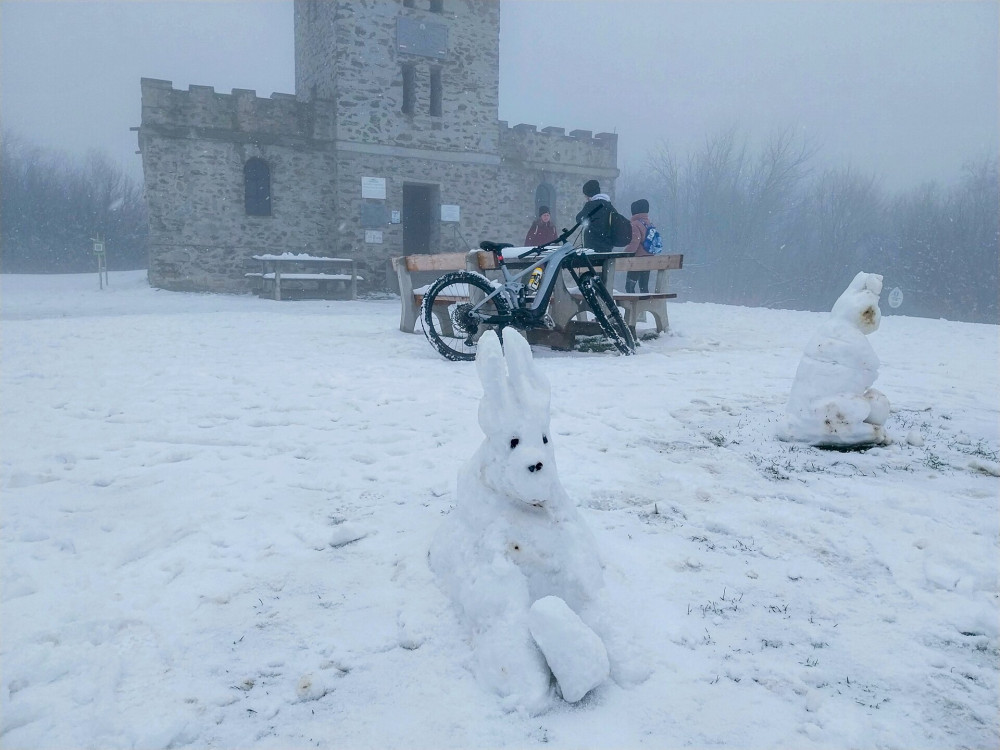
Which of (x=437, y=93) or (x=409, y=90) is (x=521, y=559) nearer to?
(x=409, y=90)

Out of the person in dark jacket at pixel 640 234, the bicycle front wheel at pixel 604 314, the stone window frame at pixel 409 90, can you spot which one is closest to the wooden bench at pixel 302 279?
the stone window frame at pixel 409 90

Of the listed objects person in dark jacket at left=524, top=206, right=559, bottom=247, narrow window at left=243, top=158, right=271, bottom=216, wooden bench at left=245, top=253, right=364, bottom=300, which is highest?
narrow window at left=243, top=158, right=271, bottom=216

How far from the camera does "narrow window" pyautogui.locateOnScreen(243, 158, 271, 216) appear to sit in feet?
51.9

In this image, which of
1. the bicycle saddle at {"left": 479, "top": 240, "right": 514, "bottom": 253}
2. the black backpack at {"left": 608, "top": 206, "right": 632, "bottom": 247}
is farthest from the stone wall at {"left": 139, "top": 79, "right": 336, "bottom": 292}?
the bicycle saddle at {"left": 479, "top": 240, "right": 514, "bottom": 253}

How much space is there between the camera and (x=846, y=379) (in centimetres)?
345

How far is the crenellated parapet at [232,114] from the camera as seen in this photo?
1462 cm

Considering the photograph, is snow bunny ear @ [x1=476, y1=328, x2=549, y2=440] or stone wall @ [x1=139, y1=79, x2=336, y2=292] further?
stone wall @ [x1=139, y1=79, x2=336, y2=292]

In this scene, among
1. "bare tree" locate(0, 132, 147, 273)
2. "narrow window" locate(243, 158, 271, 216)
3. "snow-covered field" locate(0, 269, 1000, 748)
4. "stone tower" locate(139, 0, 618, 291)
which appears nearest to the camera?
"snow-covered field" locate(0, 269, 1000, 748)

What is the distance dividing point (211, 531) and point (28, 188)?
3830cm

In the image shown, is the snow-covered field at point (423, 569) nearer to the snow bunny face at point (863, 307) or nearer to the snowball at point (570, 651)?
the snowball at point (570, 651)

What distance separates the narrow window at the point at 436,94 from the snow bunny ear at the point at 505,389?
16.3m

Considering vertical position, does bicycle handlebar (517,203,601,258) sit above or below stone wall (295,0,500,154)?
below

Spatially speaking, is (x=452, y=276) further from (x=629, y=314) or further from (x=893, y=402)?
(x=893, y=402)

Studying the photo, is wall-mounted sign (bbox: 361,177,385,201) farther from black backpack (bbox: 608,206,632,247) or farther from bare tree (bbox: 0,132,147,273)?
bare tree (bbox: 0,132,147,273)
